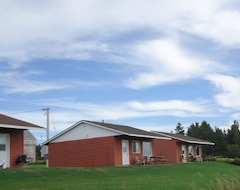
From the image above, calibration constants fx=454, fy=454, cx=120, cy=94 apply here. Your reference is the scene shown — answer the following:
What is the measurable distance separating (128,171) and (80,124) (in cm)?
1189

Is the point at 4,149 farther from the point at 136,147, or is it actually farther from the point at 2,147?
the point at 136,147

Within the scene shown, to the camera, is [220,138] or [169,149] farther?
[220,138]

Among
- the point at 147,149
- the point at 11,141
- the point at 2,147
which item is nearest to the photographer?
the point at 2,147

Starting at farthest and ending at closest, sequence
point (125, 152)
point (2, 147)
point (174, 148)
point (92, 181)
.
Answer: point (174, 148) < point (125, 152) < point (2, 147) < point (92, 181)

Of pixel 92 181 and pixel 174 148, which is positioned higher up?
pixel 174 148

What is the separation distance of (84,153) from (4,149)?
1247 centimetres

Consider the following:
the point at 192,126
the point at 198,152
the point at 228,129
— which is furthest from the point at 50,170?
the point at 192,126

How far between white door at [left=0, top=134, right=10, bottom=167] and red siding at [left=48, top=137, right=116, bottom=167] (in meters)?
11.3

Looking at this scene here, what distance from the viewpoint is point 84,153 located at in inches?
1512

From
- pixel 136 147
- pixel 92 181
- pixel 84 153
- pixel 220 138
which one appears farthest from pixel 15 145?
pixel 220 138

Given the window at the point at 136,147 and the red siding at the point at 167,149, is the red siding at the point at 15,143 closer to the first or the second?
the window at the point at 136,147

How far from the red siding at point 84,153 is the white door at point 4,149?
11254mm

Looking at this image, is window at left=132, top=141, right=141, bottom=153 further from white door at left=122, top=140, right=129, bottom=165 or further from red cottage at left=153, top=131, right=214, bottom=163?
red cottage at left=153, top=131, right=214, bottom=163

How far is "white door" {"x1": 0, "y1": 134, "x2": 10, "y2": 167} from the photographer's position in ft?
87.0
